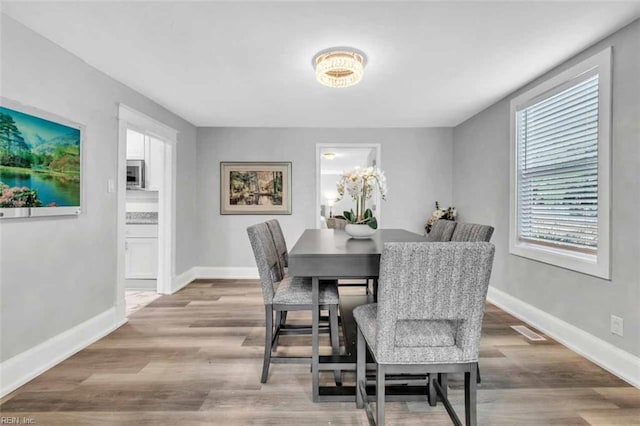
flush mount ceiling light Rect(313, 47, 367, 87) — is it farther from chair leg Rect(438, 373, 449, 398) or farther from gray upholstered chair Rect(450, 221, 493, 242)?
chair leg Rect(438, 373, 449, 398)

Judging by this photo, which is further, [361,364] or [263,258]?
[263,258]

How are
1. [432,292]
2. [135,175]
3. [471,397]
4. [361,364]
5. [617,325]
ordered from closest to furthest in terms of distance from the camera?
→ 1. [432,292]
2. [471,397]
3. [361,364]
4. [617,325]
5. [135,175]

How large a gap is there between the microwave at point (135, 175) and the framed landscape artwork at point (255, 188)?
3.75 ft

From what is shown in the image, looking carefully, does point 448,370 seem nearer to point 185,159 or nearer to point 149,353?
point 149,353

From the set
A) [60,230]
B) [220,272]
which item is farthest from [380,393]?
[220,272]

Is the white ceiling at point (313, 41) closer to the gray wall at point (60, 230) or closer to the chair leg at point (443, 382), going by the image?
the gray wall at point (60, 230)

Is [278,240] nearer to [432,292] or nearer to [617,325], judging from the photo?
[432,292]

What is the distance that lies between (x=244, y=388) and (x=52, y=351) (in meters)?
1.45

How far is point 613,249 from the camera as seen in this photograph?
222cm

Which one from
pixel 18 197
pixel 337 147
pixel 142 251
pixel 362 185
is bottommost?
pixel 142 251

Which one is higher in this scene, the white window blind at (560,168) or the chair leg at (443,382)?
the white window blind at (560,168)

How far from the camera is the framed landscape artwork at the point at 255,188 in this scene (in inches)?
197

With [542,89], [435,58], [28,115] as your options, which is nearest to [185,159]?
[28,115]

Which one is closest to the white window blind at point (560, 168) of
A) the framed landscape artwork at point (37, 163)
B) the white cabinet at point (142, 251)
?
the framed landscape artwork at point (37, 163)
